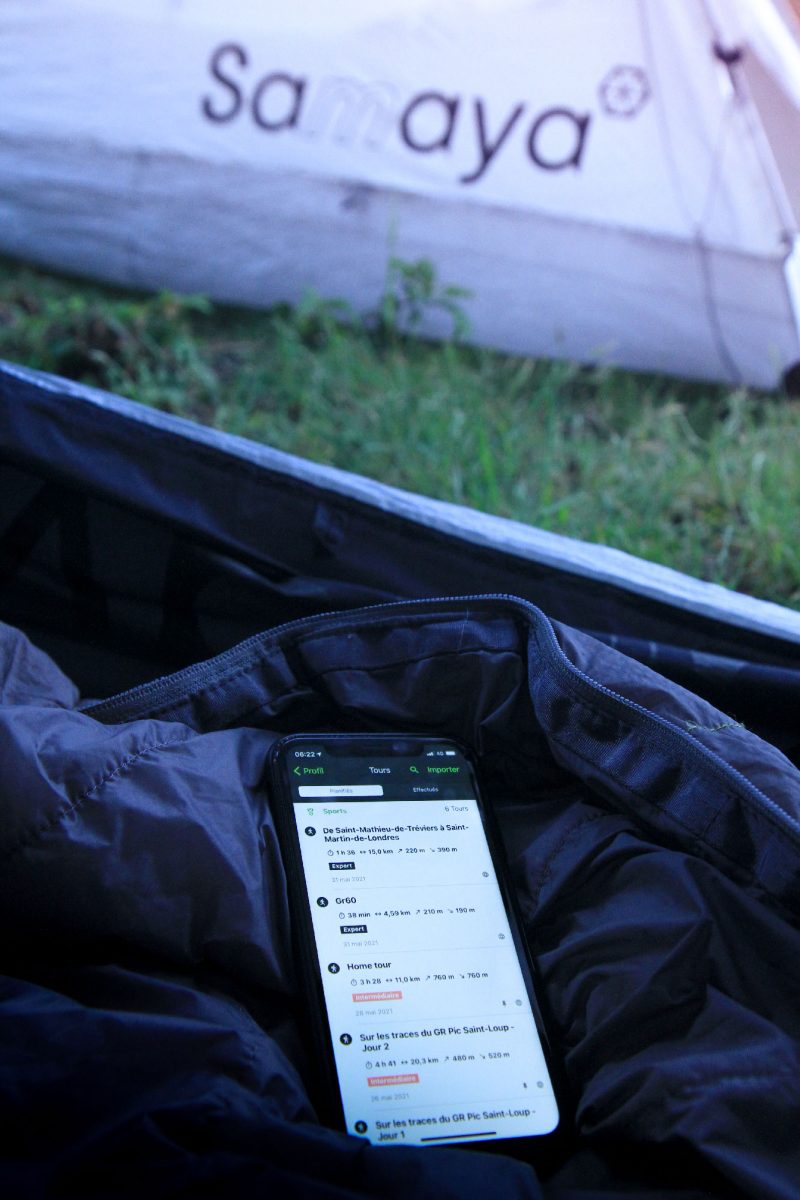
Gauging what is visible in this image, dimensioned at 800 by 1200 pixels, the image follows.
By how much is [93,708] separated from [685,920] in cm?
40

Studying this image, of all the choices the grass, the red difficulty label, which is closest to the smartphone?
the red difficulty label

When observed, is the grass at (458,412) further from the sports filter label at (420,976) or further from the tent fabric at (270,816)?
the sports filter label at (420,976)

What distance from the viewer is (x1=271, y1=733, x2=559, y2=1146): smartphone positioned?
0.65 metres

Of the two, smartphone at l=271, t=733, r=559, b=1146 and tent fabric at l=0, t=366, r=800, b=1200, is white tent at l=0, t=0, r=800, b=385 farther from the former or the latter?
smartphone at l=271, t=733, r=559, b=1146

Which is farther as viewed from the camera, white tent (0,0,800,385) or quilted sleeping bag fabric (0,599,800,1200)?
white tent (0,0,800,385)

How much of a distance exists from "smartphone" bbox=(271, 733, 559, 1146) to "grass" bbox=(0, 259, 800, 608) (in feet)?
2.20

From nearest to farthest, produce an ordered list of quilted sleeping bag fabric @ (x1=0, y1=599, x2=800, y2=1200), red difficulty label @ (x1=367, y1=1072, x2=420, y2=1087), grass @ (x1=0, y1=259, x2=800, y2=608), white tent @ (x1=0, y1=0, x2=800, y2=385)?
quilted sleeping bag fabric @ (x1=0, y1=599, x2=800, y2=1200) < red difficulty label @ (x1=367, y1=1072, x2=420, y2=1087) < grass @ (x1=0, y1=259, x2=800, y2=608) < white tent @ (x1=0, y1=0, x2=800, y2=385)

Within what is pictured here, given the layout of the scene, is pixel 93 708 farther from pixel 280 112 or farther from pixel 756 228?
pixel 756 228

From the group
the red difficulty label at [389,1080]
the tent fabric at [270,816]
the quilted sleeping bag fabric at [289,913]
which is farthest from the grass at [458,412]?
the red difficulty label at [389,1080]

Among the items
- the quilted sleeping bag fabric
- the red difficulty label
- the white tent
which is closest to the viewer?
the quilted sleeping bag fabric

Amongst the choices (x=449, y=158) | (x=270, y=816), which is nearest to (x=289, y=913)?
Result: (x=270, y=816)

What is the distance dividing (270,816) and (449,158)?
1276 mm

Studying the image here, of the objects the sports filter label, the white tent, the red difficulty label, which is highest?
the white tent

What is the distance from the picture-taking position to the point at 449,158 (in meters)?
1.72
